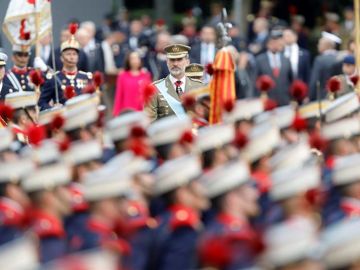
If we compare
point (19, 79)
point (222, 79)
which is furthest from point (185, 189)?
point (19, 79)

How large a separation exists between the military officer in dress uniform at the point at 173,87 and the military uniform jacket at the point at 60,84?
108 centimetres

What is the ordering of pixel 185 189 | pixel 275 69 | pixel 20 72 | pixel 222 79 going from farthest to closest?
pixel 275 69, pixel 20 72, pixel 222 79, pixel 185 189

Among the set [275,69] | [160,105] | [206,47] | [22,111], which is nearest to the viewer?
[22,111]

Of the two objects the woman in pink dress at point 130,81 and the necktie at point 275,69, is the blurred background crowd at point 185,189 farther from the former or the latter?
the woman in pink dress at point 130,81

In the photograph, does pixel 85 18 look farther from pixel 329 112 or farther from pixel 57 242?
pixel 57 242

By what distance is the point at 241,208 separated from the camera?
906 centimetres

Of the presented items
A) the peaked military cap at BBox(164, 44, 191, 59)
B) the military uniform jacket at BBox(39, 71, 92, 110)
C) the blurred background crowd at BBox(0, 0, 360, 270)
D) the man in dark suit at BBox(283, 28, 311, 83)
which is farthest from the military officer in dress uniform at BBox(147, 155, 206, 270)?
the man in dark suit at BBox(283, 28, 311, 83)

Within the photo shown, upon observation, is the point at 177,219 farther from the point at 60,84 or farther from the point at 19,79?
the point at 19,79

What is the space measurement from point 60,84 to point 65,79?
10 centimetres

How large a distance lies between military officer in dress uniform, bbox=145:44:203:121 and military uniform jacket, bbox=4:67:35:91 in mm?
1690

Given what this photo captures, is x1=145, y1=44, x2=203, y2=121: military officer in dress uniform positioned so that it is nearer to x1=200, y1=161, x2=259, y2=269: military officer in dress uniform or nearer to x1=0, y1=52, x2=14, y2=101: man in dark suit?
x1=0, y1=52, x2=14, y2=101: man in dark suit

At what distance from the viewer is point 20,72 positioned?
17406mm

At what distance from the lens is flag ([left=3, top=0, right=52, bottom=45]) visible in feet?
57.7

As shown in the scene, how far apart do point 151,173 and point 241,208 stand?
153 cm
